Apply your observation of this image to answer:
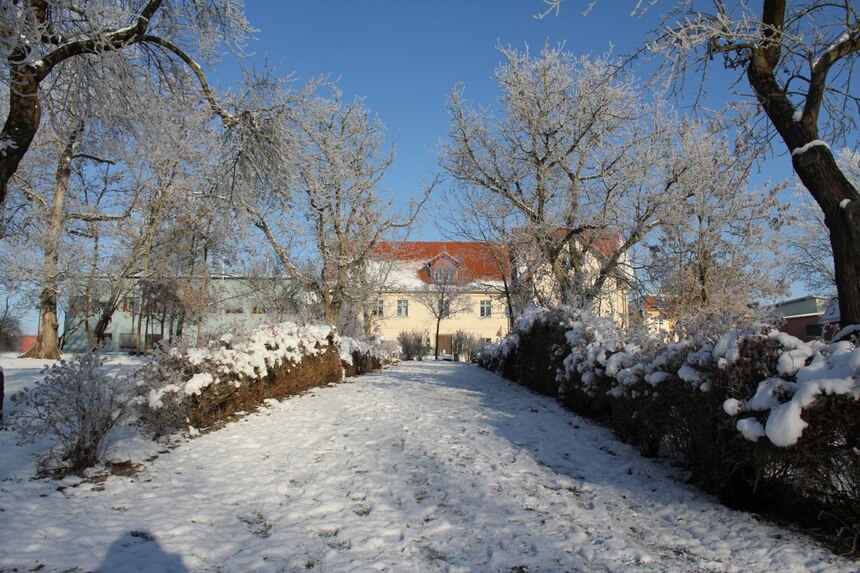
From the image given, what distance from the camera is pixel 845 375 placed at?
312 centimetres

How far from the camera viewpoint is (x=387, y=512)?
4.22m

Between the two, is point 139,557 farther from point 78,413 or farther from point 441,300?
point 441,300

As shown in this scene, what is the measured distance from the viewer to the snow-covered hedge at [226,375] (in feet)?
20.7

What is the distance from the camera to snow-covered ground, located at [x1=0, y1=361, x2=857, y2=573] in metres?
3.31

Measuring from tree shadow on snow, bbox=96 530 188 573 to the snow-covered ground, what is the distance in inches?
0.6

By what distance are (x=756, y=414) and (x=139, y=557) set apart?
390cm

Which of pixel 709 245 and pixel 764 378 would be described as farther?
pixel 709 245

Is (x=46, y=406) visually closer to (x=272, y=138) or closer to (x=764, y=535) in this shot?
(x=272, y=138)

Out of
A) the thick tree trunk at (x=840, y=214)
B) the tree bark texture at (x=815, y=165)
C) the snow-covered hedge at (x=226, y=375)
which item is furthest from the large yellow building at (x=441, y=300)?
the thick tree trunk at (x=840, y=214)

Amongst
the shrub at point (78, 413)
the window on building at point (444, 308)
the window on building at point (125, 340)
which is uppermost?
the window on building at point (444, 308)

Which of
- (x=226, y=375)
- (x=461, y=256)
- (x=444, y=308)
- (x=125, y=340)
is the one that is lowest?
(x=125, y=340)

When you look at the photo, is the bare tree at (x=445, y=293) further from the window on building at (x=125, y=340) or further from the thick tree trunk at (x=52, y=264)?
the thick tree trunk at (x=52, y=264)

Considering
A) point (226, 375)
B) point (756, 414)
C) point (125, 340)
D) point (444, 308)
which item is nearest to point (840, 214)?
point (756, 414)

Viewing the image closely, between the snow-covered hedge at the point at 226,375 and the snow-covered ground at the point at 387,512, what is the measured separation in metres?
0.41
